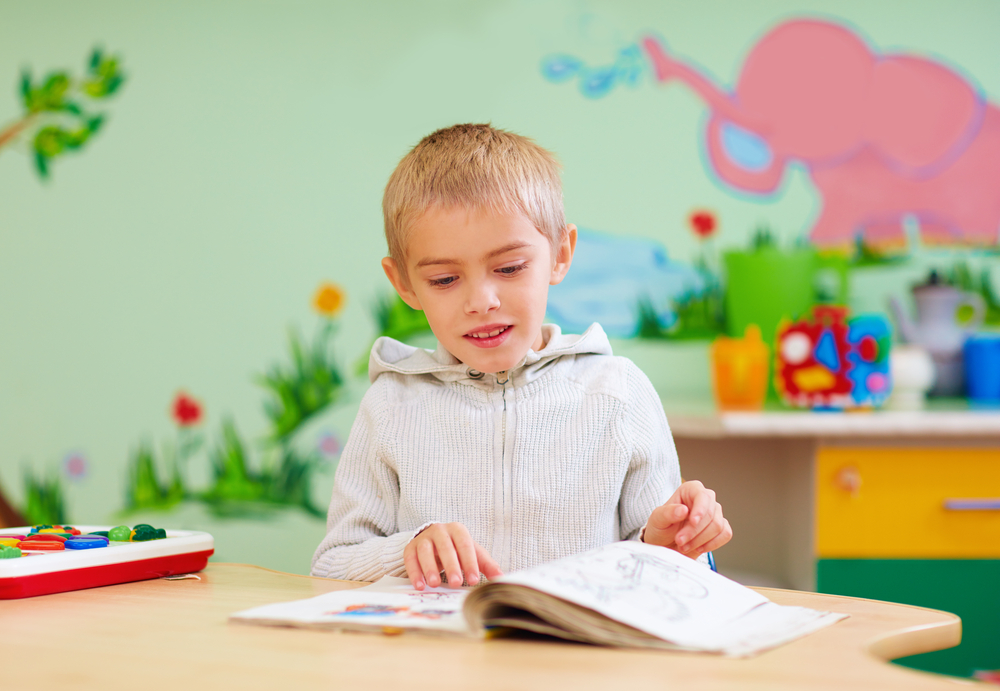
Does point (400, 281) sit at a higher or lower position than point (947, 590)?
higher

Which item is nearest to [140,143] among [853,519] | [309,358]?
[309,358]

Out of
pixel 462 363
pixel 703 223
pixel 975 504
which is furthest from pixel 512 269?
pixel 703 223

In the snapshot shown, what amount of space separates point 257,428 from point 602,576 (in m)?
1.64

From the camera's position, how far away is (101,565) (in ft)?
2.49

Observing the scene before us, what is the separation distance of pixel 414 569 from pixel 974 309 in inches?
64.6

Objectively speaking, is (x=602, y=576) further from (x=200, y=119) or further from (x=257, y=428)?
(x=200, y=119)

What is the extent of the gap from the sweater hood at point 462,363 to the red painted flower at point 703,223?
1.01m

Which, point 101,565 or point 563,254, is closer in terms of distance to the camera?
point 101,565

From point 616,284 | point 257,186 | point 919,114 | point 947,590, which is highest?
point 919,114

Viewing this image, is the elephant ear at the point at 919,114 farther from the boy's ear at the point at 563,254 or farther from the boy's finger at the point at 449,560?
the boy's finger at the point at 449,560

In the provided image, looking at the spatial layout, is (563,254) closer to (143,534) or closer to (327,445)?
(143,534)

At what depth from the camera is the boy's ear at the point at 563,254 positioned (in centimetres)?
99

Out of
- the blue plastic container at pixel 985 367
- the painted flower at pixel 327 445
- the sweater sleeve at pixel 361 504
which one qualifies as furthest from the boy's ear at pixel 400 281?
the blue plastic container at pixel 985 367

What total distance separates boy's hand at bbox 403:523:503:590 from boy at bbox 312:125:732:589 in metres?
0.11
